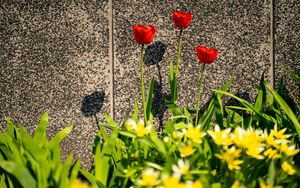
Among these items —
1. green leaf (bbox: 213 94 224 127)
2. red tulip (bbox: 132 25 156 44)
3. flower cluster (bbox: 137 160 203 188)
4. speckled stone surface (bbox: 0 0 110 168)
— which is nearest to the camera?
flower cluster (bbox: 137 160 203 188)

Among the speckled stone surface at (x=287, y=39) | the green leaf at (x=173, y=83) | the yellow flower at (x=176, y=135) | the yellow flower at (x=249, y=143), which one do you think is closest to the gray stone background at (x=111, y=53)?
the speckled stone surface at (x=287, y=39)

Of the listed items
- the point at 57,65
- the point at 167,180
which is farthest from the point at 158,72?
the point at 167,180

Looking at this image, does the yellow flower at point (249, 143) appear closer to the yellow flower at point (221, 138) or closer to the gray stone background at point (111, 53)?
the yellow flower at point (221, 138)

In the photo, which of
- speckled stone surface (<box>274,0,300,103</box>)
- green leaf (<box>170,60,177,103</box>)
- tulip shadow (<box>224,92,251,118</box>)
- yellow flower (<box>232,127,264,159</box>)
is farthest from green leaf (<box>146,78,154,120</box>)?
speckled stone surface (<box>274,0,300,103</box>)

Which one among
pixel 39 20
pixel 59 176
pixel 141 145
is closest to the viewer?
pixel 59 176

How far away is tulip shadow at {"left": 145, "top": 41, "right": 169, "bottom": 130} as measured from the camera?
173cm

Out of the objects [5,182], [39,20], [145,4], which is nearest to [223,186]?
[5,182]

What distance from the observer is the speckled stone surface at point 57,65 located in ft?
5.57

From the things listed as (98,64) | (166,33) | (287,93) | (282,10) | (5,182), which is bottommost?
(5,182)

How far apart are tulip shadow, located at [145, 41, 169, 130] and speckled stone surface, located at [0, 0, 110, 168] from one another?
22 centimetres

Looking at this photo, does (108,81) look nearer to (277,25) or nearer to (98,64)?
(98,64)

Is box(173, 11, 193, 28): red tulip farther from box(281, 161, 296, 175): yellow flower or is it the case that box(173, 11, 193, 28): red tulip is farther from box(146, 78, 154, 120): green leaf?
box(281, 161, 296, 175): yellow flower

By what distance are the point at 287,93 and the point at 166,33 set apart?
2.24 feet

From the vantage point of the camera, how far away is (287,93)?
175 centimetres
